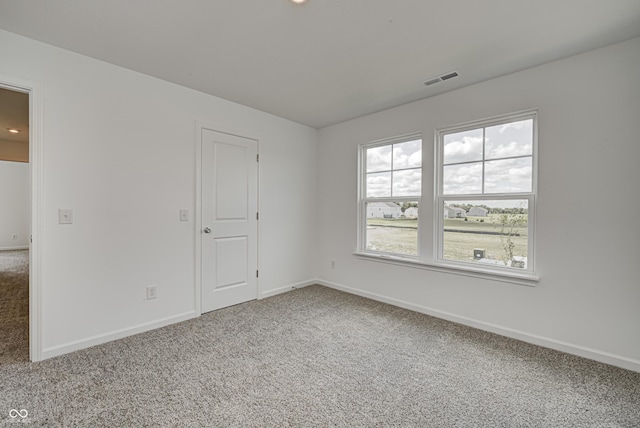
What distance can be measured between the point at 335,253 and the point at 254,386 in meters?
2.47

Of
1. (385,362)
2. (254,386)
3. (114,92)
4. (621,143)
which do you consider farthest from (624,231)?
(114,92)

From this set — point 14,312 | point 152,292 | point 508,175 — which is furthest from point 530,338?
point 14,312

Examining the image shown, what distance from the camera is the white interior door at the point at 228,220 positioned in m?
3.14

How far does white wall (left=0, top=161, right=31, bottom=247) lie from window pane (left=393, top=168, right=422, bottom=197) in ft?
28.9

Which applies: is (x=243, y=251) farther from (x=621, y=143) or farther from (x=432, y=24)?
(x=621, y=143)

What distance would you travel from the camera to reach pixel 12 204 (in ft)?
22.9

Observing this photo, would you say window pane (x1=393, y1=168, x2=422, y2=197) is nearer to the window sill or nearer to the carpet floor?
the window sill

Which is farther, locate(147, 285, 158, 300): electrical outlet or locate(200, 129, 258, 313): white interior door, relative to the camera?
locate(200, 129, 258, 313): white interior door

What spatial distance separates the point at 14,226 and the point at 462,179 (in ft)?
33.6

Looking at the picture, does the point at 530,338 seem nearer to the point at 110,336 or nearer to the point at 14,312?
the point at 110,336

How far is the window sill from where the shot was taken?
250cm

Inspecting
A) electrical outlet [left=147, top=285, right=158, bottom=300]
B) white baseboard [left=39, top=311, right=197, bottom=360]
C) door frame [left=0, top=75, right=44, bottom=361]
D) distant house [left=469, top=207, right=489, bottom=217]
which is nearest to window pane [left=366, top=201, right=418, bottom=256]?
distant house [left=469, top=207, right=489, bottom=217]

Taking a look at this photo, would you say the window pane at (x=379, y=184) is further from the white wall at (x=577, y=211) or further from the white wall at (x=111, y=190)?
the white wall at (x=111, y=190)

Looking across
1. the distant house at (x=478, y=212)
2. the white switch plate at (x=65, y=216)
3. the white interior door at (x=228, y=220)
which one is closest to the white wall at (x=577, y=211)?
the distant house at (x=478, y=212)
